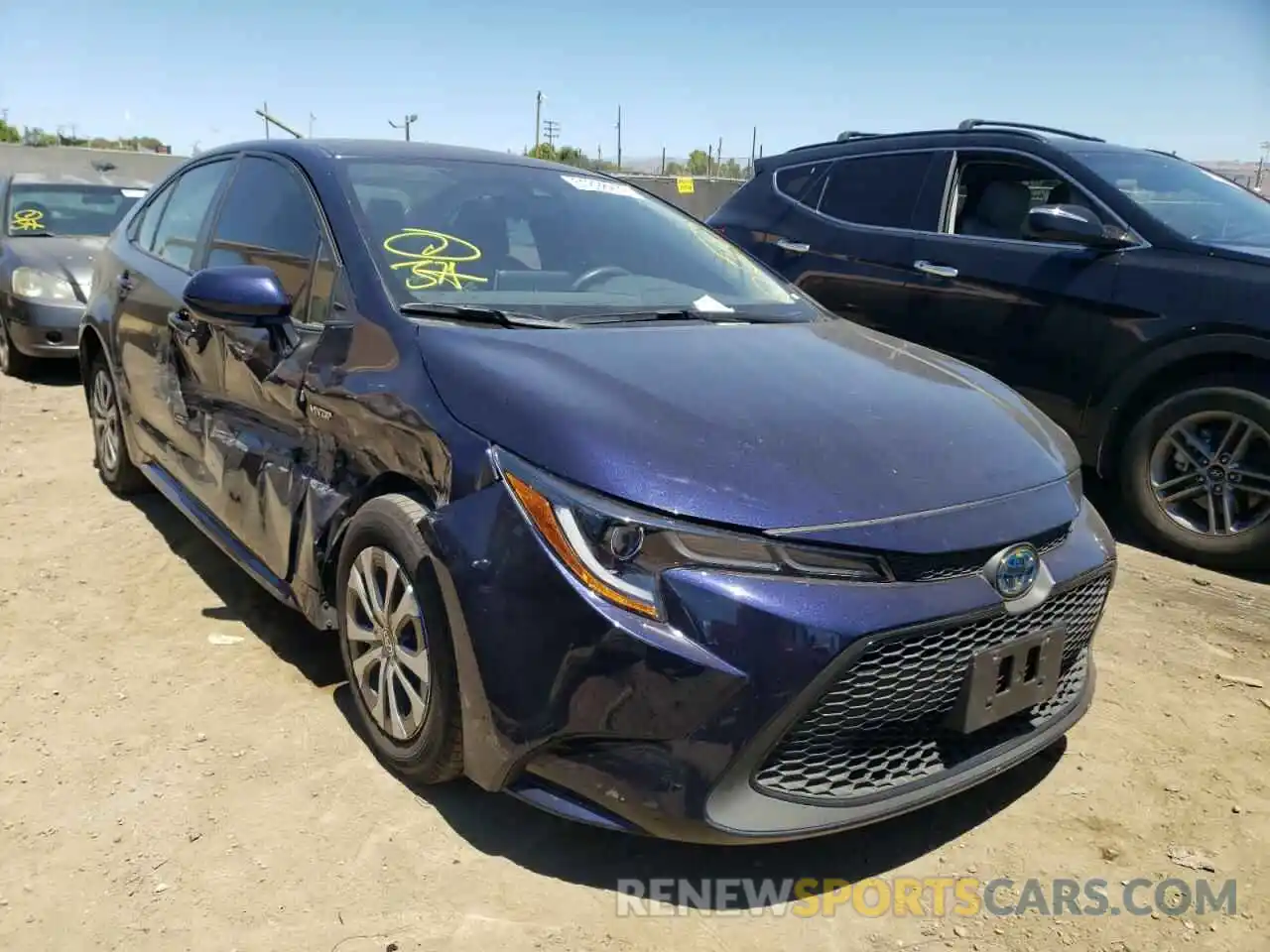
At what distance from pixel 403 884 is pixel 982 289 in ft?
12.5

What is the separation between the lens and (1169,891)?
2236 mm

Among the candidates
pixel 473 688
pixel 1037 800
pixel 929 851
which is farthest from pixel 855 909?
pixel 473 688

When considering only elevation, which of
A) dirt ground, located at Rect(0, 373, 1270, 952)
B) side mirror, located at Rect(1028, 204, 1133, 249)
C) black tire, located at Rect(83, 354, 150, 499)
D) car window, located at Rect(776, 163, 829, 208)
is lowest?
dirt ground, located at Rect(0, 373, 1270, 952)

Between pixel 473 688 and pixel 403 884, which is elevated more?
pixel 473 688

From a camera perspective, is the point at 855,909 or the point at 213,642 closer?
the point at 855,909

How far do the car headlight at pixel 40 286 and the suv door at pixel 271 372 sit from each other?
4502 mm

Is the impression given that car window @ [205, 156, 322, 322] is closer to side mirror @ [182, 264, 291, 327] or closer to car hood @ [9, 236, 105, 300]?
side mirror @ [182, 264, 291, 327]

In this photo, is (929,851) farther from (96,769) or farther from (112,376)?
(112,376)

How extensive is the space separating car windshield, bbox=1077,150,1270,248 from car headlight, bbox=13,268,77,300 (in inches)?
259

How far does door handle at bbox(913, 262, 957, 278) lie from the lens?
4.91 metres

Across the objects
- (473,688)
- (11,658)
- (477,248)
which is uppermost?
(477,248)

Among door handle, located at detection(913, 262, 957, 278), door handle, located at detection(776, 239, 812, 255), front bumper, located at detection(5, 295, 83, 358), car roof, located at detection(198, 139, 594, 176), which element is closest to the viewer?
car roof, located at detection(198, 139, 594, 176)

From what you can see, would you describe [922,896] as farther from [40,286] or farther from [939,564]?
[40,286]

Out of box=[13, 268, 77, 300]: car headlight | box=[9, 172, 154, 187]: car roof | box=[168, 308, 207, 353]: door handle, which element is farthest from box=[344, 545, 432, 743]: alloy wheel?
box=[9, 172, 154, 187]: car roof
